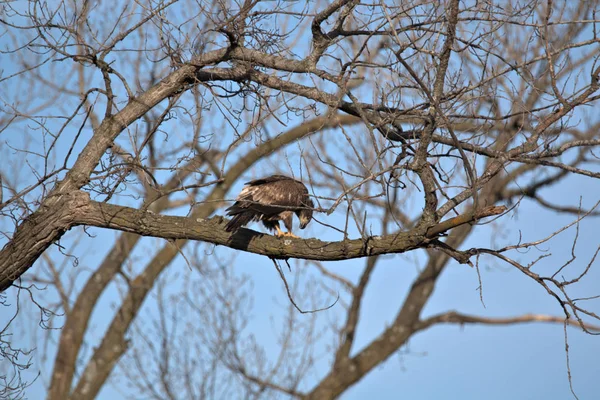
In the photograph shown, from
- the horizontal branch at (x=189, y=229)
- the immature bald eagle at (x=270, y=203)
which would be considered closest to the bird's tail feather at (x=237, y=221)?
the immature bald eagle at (x=270, y=203)

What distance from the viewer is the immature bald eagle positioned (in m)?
5.78

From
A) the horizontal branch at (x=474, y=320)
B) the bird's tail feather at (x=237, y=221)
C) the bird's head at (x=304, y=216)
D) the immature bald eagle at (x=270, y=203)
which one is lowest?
the bird's tail feather at (x=237, y=221)

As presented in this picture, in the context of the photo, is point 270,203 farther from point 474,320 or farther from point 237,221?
point 474,320

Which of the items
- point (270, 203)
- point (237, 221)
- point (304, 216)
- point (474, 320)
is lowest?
point (237, 221)

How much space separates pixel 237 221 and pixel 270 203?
65 centimetres

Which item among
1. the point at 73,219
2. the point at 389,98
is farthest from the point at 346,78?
the point at 73,219

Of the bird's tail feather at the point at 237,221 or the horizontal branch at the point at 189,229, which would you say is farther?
the horizontal branch at the point at 189,229

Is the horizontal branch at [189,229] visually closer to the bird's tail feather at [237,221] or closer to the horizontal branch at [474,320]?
the bird's tail feather at [237,221]

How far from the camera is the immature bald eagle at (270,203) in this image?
5781 millimetres

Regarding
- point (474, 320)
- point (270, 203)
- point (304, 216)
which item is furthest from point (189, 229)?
point (474, 320)

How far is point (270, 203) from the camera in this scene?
631 centimetres

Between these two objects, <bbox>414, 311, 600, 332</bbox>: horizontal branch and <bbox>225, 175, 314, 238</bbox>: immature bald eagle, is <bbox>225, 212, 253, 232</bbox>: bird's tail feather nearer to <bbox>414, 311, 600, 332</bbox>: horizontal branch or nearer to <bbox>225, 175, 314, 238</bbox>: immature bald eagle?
<bbox>225, 175, 314, 238</bbox>: immature bald eagle

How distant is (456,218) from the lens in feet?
17.3

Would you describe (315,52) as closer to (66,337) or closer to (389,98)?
(389,98)
